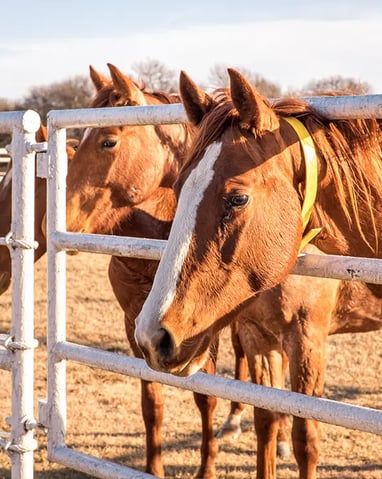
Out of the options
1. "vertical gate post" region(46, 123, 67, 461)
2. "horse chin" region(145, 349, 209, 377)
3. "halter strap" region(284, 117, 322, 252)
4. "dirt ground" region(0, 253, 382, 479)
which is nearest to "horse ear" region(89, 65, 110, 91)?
"vertical gate post" region(46, 123, 67, 461)

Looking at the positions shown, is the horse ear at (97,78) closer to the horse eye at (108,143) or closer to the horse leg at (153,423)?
the horse eye at (108,143)

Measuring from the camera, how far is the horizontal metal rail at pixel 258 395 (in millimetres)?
1917

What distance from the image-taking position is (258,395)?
7.00 feet

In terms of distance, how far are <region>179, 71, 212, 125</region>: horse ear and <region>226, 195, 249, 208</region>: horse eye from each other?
0.34 metres

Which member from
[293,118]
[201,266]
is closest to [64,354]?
[201,266]

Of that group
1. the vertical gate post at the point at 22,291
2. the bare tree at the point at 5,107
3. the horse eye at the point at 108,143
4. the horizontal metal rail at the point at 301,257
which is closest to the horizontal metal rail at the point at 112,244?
the horizontal metal rail at the point at 301,257

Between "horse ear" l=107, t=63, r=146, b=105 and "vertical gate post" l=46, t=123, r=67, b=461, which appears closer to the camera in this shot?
"vertical gate post" l=46, t=123, r=67, b=461

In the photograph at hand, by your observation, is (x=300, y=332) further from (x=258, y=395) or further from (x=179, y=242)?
Answer: (x=179, y=242)

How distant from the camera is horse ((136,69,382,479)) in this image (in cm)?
191

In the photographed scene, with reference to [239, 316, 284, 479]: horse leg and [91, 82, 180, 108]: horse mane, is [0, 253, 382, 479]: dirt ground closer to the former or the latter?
[239, 316, 284, 479]: horse leg

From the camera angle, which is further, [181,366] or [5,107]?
[5,107]

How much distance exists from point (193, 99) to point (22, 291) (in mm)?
1095

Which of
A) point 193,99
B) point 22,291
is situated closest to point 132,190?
point 22,291

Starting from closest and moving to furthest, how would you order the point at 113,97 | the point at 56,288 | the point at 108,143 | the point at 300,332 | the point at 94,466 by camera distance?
the point at 94,466 < the point at 56,288 < the point at 300,332 < the point at 108,143 < the point at 113,97
